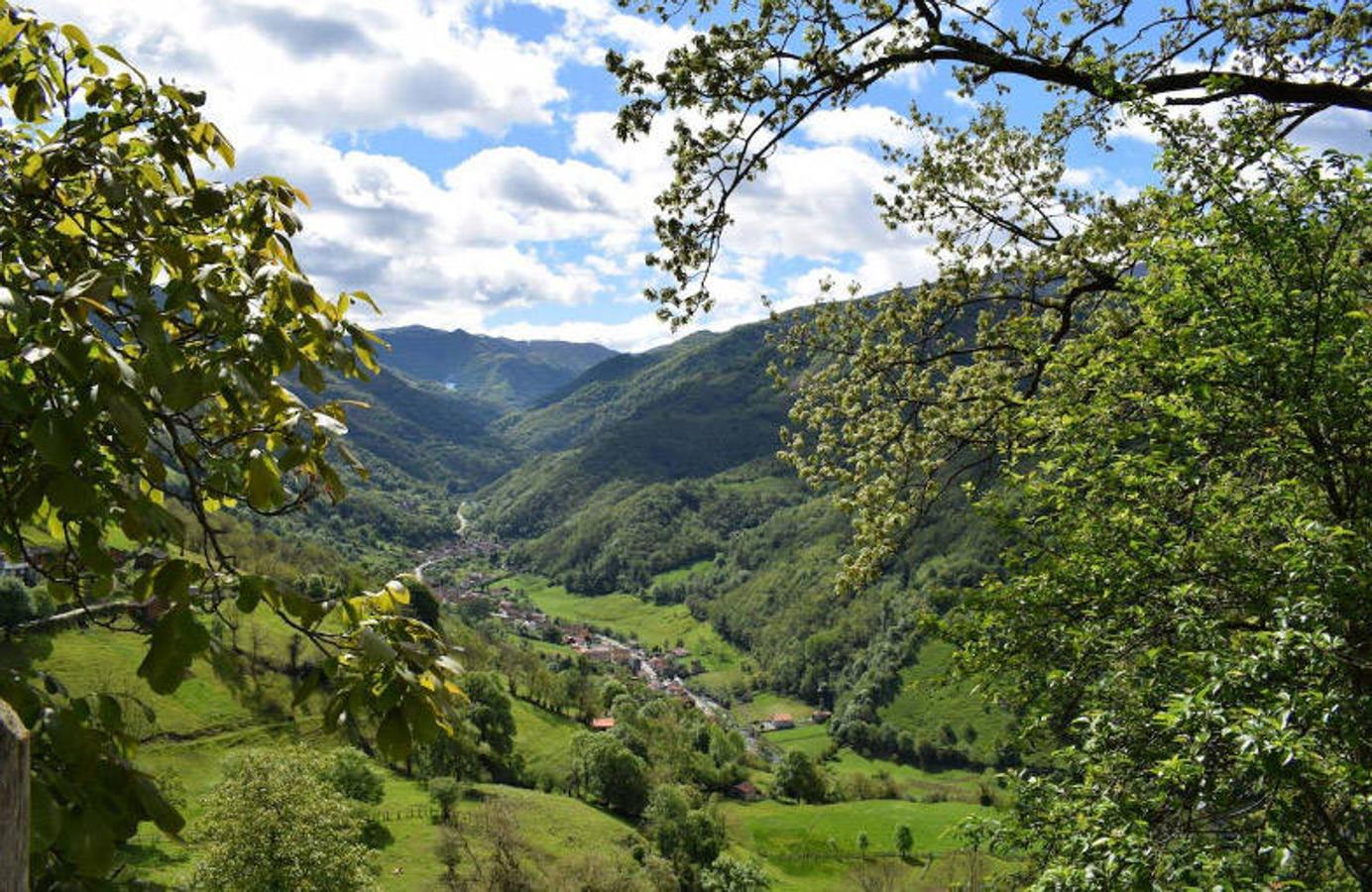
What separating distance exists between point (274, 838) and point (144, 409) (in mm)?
41024

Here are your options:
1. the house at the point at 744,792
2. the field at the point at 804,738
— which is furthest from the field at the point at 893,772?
the house at the point at 744,792

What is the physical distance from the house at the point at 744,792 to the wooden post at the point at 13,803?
128 m

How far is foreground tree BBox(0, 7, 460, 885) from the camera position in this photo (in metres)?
2.97

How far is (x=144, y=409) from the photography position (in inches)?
122

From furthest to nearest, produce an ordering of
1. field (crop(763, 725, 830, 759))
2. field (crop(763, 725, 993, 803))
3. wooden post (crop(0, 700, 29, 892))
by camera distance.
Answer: field (crop(763, 725, 830, 759))
field (crop(763, 725, 993, 803))
wooden post (crop(0, 700, 29, 892))

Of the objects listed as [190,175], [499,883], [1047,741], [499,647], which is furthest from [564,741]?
[190,175]

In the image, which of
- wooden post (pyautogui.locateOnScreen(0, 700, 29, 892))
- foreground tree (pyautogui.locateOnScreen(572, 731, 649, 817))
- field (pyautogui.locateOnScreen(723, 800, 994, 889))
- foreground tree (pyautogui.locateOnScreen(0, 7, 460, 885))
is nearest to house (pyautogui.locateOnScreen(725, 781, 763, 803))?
field (pyautogui.locateOnScreen(723, 800, 994, 889))

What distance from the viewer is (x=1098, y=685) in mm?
9141

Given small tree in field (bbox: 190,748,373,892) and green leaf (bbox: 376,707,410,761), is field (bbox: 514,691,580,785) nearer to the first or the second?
small tree in field (bbox: 190,748,373,892)

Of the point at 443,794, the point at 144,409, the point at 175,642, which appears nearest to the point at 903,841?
the point at 443,794

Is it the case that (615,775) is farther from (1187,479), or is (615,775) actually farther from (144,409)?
(144,409)

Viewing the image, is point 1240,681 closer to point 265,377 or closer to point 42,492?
point 265,377

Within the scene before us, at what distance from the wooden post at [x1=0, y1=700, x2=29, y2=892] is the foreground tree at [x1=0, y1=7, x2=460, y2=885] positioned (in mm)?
353

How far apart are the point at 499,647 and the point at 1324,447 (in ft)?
508
